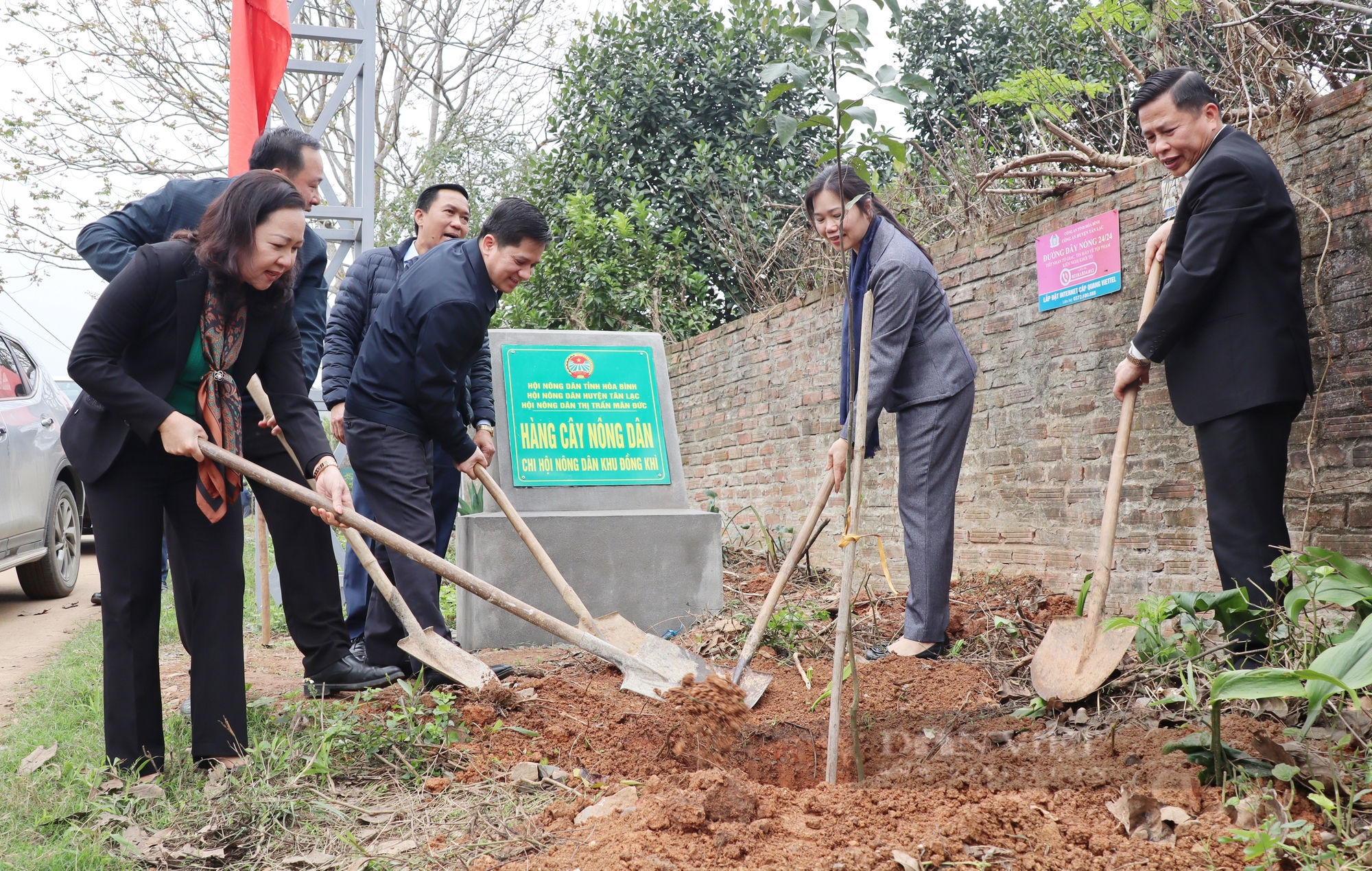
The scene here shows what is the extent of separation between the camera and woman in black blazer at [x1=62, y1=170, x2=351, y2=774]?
2.49 meters

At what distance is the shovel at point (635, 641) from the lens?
10.3 feet

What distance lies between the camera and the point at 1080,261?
13.7ft

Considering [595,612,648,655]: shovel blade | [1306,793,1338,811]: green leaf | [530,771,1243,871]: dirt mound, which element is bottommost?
[530,771,1243,871]: dirt mound

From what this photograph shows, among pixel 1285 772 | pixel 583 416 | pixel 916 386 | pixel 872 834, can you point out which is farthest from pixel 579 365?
pixel 1285 772

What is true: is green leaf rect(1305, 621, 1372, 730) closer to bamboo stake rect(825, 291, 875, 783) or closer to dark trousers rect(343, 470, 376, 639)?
bamboo stake rect(825, 291, 875, 783)

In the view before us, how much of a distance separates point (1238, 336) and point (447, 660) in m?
2.64

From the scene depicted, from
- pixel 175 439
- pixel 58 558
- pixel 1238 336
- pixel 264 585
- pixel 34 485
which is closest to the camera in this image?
pixel 175 439

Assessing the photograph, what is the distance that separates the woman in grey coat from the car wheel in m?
5.55

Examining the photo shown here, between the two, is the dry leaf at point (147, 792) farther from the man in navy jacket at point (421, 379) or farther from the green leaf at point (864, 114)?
the green leaf at point (864, 114)

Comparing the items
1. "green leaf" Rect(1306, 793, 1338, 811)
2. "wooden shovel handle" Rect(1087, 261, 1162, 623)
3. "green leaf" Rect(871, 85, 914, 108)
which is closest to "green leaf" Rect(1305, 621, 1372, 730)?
"green leaf" Rect(1306, 793, 1338, 811)

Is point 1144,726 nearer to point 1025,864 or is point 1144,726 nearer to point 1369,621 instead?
point 1369,621

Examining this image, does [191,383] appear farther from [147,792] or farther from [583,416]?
[583,416]

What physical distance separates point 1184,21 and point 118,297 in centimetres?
490

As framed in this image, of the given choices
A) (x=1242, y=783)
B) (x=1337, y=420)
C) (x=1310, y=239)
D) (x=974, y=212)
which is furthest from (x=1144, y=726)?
(x=974, y=212)
